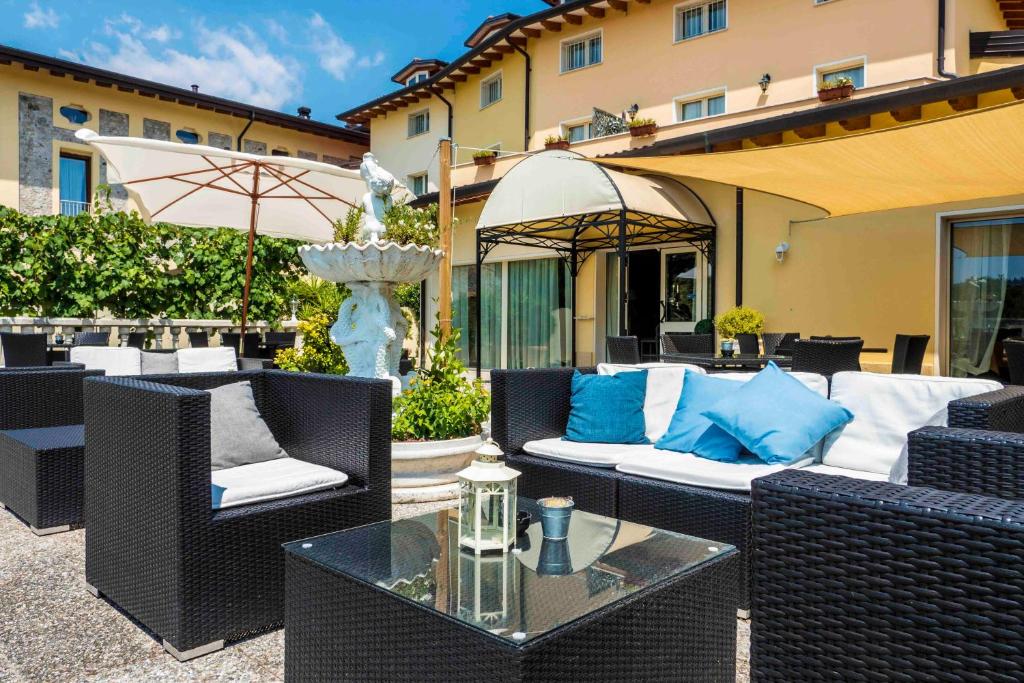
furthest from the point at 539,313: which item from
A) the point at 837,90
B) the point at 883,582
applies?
the point at 883,582

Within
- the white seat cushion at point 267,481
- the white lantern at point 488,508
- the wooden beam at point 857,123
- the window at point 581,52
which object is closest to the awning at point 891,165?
the wooden beam at point 857,123

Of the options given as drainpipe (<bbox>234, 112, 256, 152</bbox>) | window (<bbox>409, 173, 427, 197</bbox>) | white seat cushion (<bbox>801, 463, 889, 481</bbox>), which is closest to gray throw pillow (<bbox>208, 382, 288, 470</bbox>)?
white seat cushion (<bbox>801, 463, 889, 481</bbox>)

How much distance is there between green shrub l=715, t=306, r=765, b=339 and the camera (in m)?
8.34

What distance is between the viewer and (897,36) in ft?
29.0

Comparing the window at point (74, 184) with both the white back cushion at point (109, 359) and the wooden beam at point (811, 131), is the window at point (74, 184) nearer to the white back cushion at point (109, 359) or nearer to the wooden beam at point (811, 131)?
the white back cushion at point (109, 359)

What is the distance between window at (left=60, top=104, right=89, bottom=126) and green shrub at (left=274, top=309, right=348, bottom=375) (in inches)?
539

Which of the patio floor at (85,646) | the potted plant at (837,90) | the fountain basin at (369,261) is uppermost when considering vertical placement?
the potted plant at (837,90)

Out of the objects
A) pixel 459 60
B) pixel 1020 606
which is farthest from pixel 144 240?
pixel 1020 606

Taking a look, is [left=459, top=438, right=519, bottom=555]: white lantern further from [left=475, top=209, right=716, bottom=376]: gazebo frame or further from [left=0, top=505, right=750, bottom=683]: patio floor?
[left=475, top=209, right=716, bottom=376]: gazebo frame

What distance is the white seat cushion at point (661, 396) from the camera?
372cm

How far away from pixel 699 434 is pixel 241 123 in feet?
62.7

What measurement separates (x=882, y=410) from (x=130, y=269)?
1176cm

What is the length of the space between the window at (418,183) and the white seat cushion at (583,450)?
45.6 feet

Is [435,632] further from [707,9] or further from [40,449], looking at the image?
[707,9]
